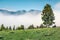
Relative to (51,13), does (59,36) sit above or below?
below

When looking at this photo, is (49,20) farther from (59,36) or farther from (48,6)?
(59,36)

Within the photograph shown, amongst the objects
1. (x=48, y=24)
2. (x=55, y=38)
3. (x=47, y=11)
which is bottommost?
(x=55, y=38)

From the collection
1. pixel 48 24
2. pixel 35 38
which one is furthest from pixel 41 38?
pixel 48 24

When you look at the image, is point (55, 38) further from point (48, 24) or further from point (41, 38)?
point (48, 24)

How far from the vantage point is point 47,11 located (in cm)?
8419

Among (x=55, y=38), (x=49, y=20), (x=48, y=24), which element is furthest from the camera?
(x=49, y=20)

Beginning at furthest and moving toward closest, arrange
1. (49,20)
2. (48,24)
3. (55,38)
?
1. (49,20)
2. (48,24)
3. (55,38)

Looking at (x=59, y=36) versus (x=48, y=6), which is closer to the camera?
(x=59, y=36)

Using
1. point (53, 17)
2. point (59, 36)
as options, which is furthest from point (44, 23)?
point (59, 36)

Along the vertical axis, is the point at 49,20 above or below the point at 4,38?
above

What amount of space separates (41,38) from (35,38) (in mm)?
708

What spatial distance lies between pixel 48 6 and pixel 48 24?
9.13 m

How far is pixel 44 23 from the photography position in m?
78.4

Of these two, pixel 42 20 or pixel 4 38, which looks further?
pixel 42 20
